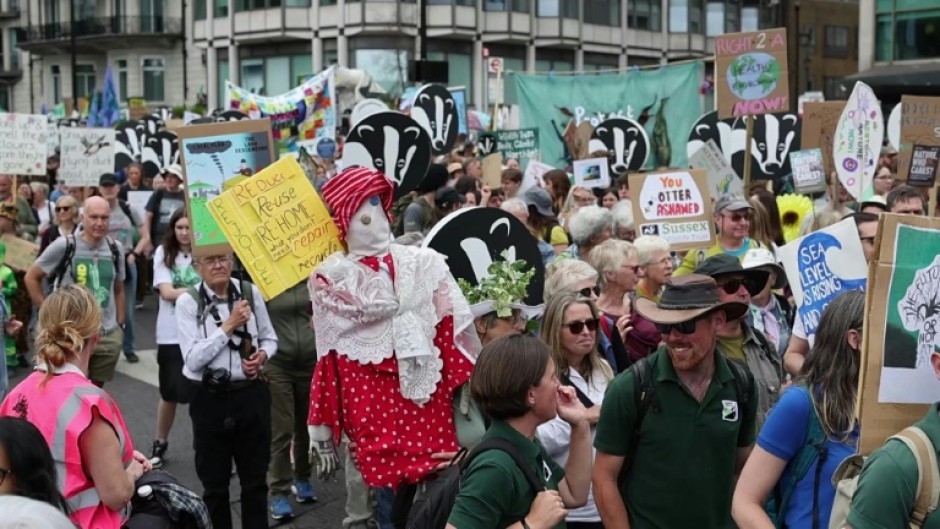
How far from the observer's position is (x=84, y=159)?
16172 mm

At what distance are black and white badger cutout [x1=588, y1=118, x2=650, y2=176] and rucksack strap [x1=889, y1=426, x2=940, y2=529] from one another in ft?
44.8

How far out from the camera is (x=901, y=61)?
111ft

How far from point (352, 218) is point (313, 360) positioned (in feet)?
7.43

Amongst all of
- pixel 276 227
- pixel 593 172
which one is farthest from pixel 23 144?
pixel 276 227

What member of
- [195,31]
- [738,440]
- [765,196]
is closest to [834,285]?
[738,440]

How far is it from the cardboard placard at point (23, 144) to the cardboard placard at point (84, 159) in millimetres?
1769

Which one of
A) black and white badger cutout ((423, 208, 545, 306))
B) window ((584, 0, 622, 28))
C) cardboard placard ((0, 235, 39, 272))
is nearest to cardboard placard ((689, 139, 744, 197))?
cardboard placard ((0, 235, 39, 272))

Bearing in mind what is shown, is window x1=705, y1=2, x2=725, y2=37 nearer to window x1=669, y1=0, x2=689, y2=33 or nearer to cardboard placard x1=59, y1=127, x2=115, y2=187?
window x1=669, y1=0, x2=689, y2=33

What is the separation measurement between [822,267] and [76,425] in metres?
3.60

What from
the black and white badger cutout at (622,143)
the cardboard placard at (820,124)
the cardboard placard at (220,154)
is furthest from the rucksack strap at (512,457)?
the black and white badger cutout at (622,143)

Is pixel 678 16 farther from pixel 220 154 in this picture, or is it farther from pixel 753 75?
pixel 220 154

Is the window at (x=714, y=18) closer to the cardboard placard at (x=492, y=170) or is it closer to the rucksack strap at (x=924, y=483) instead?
the cardboard placard at (x=492, y=170)

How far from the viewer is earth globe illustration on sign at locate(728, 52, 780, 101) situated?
1124 centimetres

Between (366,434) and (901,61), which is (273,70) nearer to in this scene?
(901,61)
